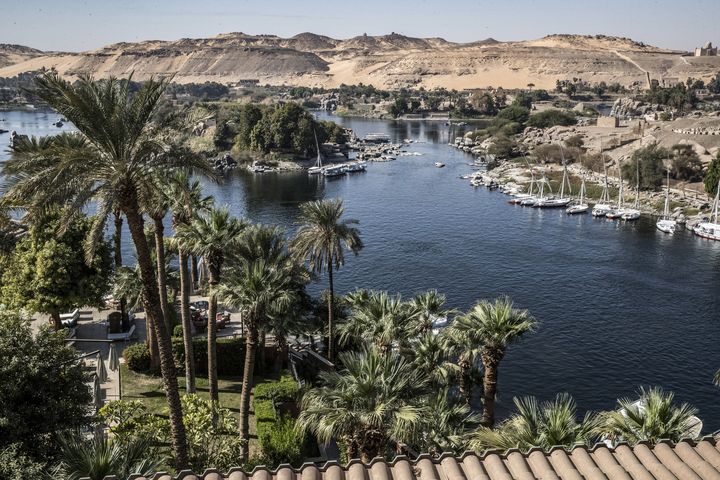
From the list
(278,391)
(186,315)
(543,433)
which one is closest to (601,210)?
(278,391)

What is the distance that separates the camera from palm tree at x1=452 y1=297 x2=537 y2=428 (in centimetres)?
2192

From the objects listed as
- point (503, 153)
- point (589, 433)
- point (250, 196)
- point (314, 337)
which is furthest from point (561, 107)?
point (589, 433)

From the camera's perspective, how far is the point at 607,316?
48.6m

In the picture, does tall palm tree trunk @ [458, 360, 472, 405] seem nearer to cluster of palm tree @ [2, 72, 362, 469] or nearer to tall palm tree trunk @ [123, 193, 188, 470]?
cluster of palm tree @ [2, 72, 362, 469]

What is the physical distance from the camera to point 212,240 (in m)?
23.8

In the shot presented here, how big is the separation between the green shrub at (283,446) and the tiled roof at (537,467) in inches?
345

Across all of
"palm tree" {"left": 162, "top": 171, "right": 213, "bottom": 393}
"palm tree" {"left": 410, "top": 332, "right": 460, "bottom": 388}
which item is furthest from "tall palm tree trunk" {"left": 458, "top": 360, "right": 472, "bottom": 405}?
"palm tree" {"left": 162, "top": 171, "right": 213, "bottom": 393}

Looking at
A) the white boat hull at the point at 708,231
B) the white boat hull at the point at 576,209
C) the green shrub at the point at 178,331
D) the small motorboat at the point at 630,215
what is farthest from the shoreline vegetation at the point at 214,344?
the white boat hull at the point at 576,209

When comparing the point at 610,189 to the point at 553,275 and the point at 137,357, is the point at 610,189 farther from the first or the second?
the point at 137,357

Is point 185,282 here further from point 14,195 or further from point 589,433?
point 589,433

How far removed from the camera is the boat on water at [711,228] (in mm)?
68750

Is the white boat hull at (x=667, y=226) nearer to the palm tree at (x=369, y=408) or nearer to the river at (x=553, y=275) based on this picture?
the river at (x=553, y=275)

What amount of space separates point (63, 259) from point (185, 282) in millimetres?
8282

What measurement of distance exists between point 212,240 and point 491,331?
10.5 meters
